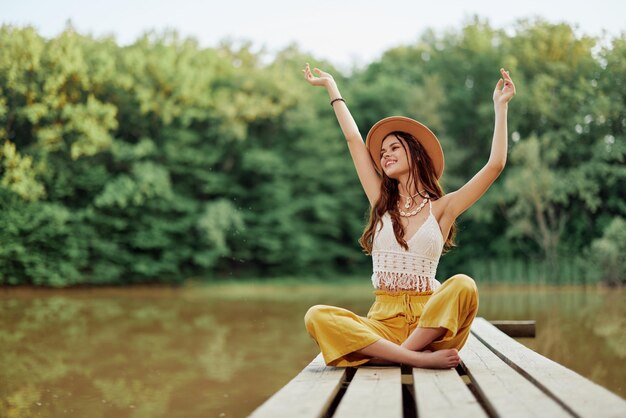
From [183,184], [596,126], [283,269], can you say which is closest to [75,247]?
[183,184]

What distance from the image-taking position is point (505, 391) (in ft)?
5.94

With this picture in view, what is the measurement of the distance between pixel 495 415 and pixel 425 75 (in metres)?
15.9

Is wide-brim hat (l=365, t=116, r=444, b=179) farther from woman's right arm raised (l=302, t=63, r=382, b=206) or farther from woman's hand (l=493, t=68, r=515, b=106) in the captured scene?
woman's hand (l=493, t=68, r=515, b=106)

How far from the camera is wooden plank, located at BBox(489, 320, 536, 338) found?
14.0 ft

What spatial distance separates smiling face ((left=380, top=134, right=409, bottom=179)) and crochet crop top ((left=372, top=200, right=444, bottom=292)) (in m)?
0.20

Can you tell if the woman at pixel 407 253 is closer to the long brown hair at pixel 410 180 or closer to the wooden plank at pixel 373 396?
the long brown hair at pixel 410 180

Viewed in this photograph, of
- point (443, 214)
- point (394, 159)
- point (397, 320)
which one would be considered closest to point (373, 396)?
point (397, 320)

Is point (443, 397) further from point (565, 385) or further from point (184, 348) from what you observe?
point (184, 348)

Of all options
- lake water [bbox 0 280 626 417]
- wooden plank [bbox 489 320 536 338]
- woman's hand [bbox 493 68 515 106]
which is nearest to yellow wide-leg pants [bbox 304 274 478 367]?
woman's hand [bbox 493 68 515 106]

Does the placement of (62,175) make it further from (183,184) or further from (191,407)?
(191,407)

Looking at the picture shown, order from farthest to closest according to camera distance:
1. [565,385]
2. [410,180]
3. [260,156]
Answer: [260,156]
[410,180]
[565,385]

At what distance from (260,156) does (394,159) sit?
45.8 feet

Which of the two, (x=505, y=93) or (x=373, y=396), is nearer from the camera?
(x=373, y=396)

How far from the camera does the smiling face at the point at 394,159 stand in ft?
8.34
